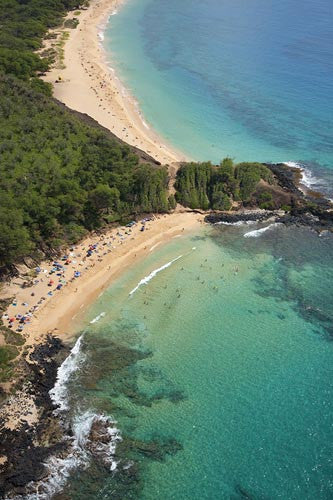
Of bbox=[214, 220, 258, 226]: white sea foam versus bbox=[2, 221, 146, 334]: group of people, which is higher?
bbox=[2, 221, 146, 334]: group of people

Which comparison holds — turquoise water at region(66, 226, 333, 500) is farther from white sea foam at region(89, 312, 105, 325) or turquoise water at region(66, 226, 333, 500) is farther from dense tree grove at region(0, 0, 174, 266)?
dense tree grove at region(0, 0, 174, 266)

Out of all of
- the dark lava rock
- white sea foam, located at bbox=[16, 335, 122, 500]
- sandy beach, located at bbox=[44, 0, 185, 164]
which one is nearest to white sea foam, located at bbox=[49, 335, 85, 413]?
white sea foam, located at bbox=[16, 335, 122, 500]

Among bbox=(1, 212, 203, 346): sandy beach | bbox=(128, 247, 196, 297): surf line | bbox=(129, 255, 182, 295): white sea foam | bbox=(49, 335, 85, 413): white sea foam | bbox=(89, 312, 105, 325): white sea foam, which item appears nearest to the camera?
bbox=(49, 335, 85, 413): white sea foam

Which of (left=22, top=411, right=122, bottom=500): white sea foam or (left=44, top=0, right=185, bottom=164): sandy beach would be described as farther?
(left=44, top=0, right=185, bottom=164): sandy beach

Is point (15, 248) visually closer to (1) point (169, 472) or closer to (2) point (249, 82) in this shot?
(1) point (169, 472)

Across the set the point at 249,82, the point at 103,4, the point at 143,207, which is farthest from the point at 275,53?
the point at 143,207

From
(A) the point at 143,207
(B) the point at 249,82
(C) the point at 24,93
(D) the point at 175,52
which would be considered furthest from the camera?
(D) the point at 175,52
